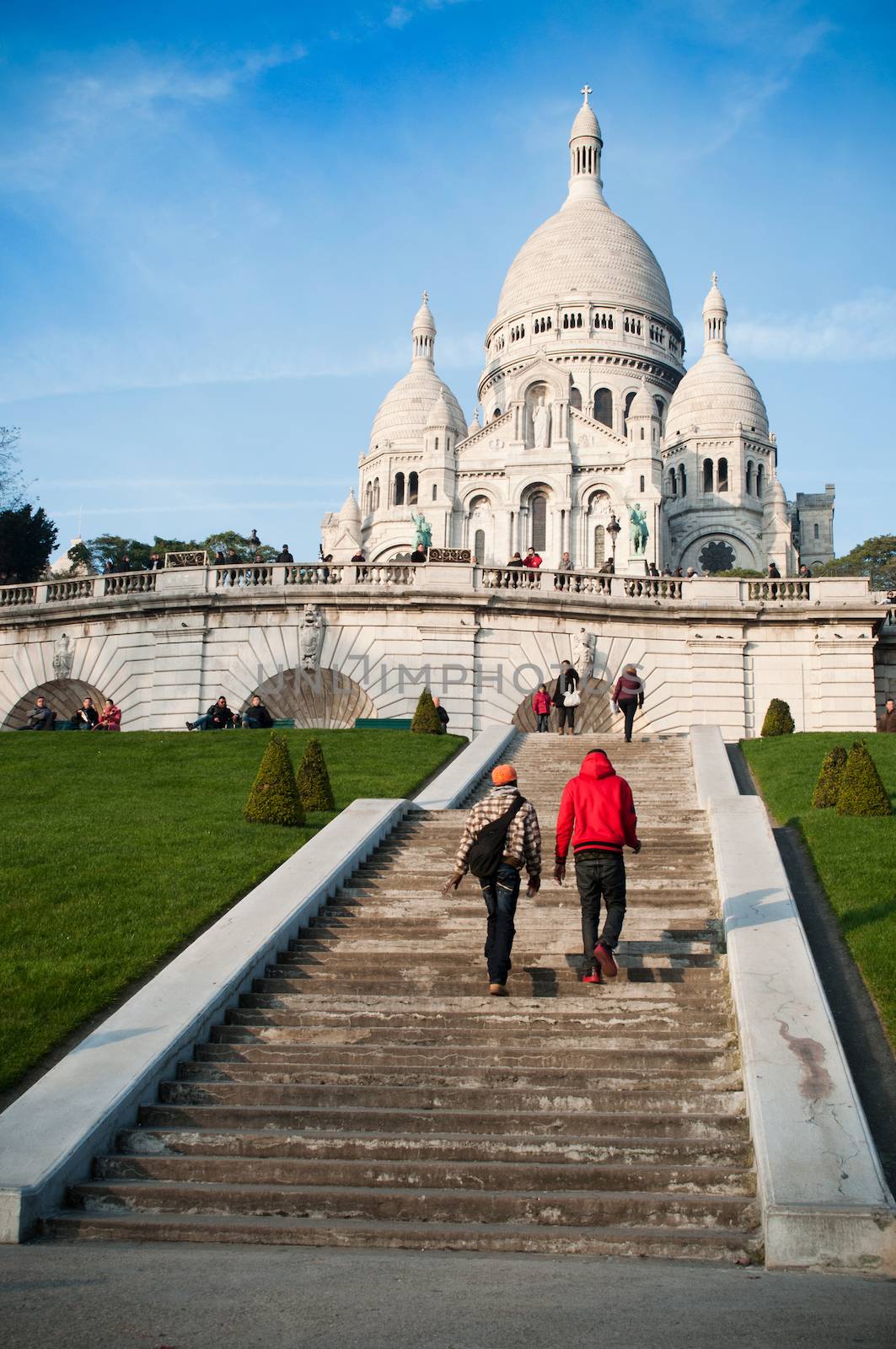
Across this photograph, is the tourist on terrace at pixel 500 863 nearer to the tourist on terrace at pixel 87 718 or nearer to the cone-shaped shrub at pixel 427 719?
the cone-shaped shrub at pixel 427 719

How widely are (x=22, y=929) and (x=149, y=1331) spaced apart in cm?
627

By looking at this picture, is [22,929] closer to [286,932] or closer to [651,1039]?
[286,932]

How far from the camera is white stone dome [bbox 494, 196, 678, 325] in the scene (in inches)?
4173

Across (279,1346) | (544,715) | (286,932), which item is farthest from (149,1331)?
(544,715)

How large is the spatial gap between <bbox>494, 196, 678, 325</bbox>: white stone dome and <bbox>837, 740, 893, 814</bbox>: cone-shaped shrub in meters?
94.0

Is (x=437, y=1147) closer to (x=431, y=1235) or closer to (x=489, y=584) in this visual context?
(x=431, y=1235)

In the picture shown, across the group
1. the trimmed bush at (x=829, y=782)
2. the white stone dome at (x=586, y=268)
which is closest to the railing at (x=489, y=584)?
the trimmed bush at (x=829, y=782)

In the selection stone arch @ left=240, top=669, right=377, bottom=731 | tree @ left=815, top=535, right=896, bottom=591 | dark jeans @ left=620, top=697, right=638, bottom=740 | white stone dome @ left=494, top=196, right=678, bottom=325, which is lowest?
dark jeans @ left=620, top=697, right=638, bottom=740

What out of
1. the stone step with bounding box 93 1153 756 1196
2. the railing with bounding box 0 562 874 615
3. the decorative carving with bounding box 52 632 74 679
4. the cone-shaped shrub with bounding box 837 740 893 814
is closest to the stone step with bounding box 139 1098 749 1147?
the stone step with bounding box 93 1153 756 1196

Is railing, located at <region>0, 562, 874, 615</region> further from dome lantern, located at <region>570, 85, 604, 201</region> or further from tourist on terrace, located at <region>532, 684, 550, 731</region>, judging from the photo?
dome lantern, located at <region>570, 85, 604, 201</region>

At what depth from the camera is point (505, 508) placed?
9256 cm

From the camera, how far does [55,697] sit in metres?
31.1

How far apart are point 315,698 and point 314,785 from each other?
11977 mm

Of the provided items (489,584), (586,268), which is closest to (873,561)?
(586,268)
